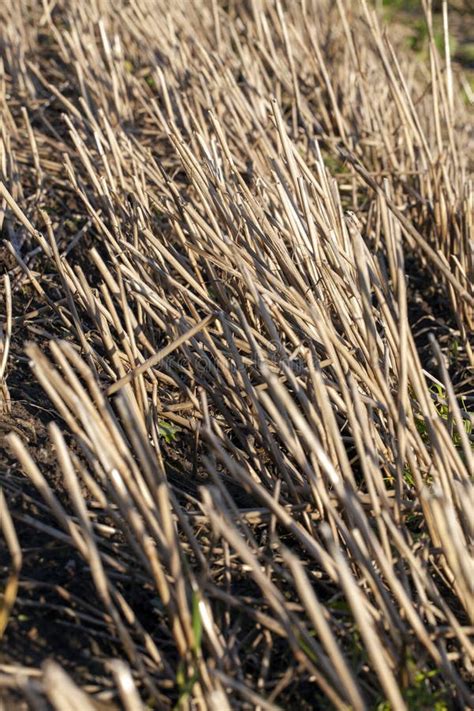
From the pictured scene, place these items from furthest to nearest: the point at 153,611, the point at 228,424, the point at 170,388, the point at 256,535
Result: the point at 170,388
the point at 228,424
the point at 256,535
the point at 153,611

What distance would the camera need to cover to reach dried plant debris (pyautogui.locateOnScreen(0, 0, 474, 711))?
1.45 meters

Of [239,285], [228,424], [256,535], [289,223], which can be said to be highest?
[289,223]

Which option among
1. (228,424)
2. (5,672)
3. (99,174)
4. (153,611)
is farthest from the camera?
(99,174)

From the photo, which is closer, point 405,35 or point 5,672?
point 5,672

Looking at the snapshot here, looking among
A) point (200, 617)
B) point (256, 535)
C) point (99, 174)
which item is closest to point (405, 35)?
point (99, 174)

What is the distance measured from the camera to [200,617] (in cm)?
145

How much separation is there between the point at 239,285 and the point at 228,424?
0.37 metres

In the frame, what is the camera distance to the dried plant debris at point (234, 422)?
4.75 ft

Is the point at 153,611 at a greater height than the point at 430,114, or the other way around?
the point at 430,114

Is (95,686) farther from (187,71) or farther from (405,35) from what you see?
(405,35)

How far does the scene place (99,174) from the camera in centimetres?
275

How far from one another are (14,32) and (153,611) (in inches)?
114

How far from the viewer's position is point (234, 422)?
81.1 inches

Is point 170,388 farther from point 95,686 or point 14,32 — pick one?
point 14,32
